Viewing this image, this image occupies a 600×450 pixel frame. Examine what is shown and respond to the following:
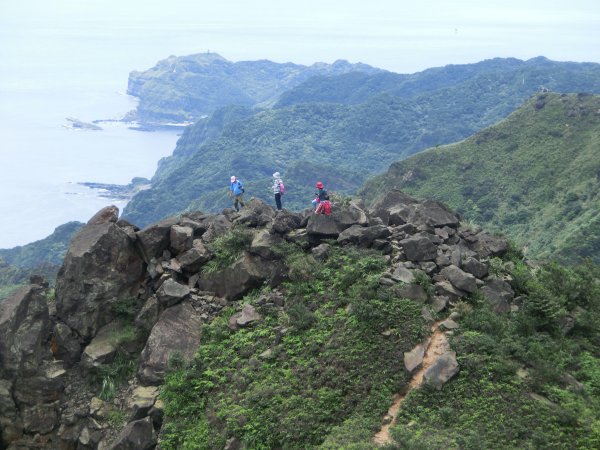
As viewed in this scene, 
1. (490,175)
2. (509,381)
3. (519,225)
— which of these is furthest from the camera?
(490,175)

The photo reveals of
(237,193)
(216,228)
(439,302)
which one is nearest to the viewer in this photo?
(439,302)

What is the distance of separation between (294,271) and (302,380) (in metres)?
4.01

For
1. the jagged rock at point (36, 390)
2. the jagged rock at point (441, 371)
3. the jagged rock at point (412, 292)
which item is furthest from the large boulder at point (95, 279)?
the jagged rock at point (441, 371)

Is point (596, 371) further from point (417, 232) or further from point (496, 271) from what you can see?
point (417, 232)

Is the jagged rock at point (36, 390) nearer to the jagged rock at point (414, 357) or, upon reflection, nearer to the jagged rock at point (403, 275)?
the jagged rock at point (414, 357)

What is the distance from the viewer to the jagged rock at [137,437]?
46.8 feet

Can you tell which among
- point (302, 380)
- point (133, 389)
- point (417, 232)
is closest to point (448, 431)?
point (302, 380)

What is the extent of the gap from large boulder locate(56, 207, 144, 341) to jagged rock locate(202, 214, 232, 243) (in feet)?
8.18

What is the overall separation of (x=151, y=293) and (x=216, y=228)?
3131mm

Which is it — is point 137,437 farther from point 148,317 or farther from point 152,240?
point 152,240

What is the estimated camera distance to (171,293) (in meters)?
17.4

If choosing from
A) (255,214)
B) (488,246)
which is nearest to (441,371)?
(488,246)

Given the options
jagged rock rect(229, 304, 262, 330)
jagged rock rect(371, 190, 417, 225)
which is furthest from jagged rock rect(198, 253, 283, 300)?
jagged rock rect(371, 190, 417, 225)

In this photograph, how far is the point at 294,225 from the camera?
19.5 meters
